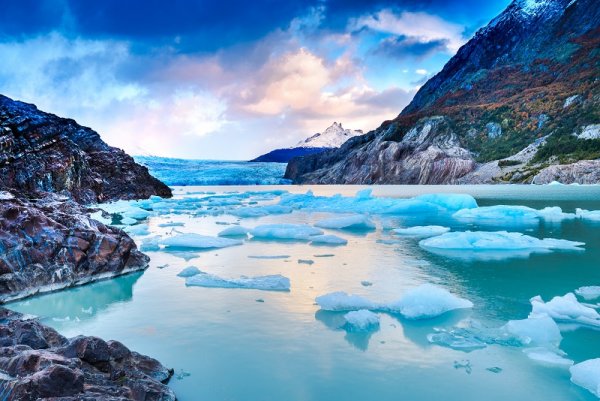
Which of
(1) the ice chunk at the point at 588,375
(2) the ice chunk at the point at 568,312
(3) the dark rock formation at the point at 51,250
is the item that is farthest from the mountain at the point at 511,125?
(3) the dark rock formation at the point at 51,250

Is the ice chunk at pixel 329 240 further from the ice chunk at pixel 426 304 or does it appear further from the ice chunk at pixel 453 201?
the ice chunk at pixel 453 201

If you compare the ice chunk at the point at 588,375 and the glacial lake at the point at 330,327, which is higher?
the ice chunk at the point at 588,375

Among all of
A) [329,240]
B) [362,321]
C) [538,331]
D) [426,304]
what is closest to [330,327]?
[362,321]

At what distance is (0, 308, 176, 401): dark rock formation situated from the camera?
10.5 feet

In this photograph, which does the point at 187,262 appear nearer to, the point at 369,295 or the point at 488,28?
the point at 369,295

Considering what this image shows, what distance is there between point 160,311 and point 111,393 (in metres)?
3.48

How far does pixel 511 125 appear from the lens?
8525 cm

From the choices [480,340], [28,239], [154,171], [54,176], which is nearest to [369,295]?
[480,340]

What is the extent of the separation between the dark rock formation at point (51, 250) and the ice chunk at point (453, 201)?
19040 millimetres

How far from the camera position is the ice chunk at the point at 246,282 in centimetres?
807

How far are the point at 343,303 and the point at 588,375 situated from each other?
10.5 feet

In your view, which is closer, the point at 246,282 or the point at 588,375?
the point at 588,375

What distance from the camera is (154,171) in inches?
4648

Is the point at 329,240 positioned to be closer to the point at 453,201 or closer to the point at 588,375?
the point at 588,375
